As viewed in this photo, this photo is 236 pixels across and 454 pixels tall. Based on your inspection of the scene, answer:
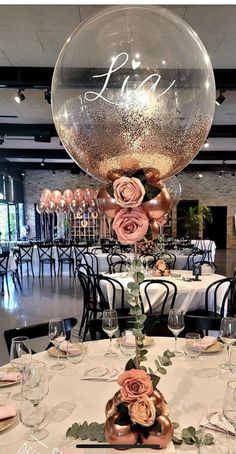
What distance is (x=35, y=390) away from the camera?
126 cm

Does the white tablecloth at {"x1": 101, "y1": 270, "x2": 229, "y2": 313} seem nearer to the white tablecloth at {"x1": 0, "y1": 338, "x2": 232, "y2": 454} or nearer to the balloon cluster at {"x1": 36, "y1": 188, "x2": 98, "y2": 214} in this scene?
the white tablecloth at {"x1": 0, "y1": 338, "x2": 232, "y2": 454}

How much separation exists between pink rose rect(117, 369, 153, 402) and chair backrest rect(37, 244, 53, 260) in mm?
9165

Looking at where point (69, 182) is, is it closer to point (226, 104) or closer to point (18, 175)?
point (18, 175)

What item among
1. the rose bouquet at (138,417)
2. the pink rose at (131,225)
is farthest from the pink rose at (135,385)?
the pink rose at (131,225)

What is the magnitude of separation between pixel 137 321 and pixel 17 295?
684cm

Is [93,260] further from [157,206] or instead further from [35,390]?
[157,206]

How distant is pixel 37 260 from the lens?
10523 millimetres

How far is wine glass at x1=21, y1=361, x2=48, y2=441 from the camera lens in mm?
1241

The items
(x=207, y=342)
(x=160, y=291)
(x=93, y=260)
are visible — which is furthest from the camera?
(x=93, y=260)

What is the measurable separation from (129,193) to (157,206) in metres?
0.14

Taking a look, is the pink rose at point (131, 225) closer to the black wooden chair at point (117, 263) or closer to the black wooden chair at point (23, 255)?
the black wooden chair at point (117, 263)

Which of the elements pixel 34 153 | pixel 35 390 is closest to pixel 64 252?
pixel 34 153

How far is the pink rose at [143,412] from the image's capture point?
108cm

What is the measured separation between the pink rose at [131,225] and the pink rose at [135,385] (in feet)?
1.40
